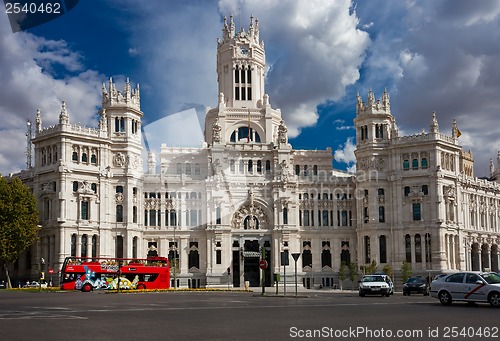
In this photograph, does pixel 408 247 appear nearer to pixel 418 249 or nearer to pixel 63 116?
pixel 418 249

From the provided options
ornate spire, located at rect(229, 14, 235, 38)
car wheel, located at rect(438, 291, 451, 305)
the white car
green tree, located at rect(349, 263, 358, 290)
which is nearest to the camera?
the white car

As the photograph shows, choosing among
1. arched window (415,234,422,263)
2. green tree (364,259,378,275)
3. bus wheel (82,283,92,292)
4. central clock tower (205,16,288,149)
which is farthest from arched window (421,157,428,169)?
bus wheel (82,283,92,292)

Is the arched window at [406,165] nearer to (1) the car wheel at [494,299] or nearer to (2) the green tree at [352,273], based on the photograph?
(2) the green tree at [352,273]

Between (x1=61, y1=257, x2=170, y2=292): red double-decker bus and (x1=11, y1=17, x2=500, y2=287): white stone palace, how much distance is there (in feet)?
66.1

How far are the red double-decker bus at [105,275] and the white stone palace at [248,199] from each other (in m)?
20.2

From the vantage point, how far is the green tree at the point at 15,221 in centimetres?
9506

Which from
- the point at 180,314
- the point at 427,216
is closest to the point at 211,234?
the point at 427,216

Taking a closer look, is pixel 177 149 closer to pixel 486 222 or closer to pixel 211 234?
pixel 211 234

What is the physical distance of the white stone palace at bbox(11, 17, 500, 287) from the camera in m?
104

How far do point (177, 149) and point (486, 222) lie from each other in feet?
182

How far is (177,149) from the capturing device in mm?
116688

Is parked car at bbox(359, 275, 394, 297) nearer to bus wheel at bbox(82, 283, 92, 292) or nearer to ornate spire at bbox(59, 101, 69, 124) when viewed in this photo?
bus wheel at bbox(82, 283, 92, 292)

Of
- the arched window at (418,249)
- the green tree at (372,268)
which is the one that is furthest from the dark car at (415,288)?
the arched window at (418,249)

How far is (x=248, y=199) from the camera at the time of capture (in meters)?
112
